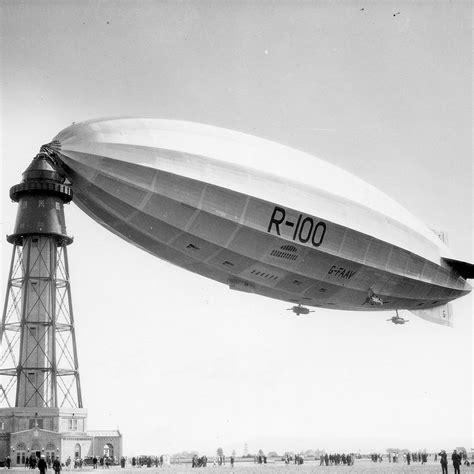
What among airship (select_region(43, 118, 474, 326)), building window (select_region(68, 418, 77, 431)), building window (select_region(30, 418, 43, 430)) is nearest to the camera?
airship (select_region(43, 118, 474, 326))

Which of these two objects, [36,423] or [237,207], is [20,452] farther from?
[237,207]

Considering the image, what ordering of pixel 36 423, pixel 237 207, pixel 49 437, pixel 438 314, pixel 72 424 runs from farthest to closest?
pixel 72 424 < pixel 36 423 < pixel 49 437 < pixel 438 314 < pixel 237 207

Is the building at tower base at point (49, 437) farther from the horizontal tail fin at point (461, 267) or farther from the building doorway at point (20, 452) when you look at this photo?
the horizontal tail fin at point (461, 267)

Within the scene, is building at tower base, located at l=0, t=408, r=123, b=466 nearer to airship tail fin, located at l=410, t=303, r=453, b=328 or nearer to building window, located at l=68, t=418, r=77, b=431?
building window, located at l=68, t=418, r=77, b=431

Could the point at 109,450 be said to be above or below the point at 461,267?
below

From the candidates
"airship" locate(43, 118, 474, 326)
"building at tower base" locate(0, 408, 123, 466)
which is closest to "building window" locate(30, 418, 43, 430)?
"building at tower base" locate(0, 408, 123, 466)

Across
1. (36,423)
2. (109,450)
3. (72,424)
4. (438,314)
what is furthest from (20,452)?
(438,314)
